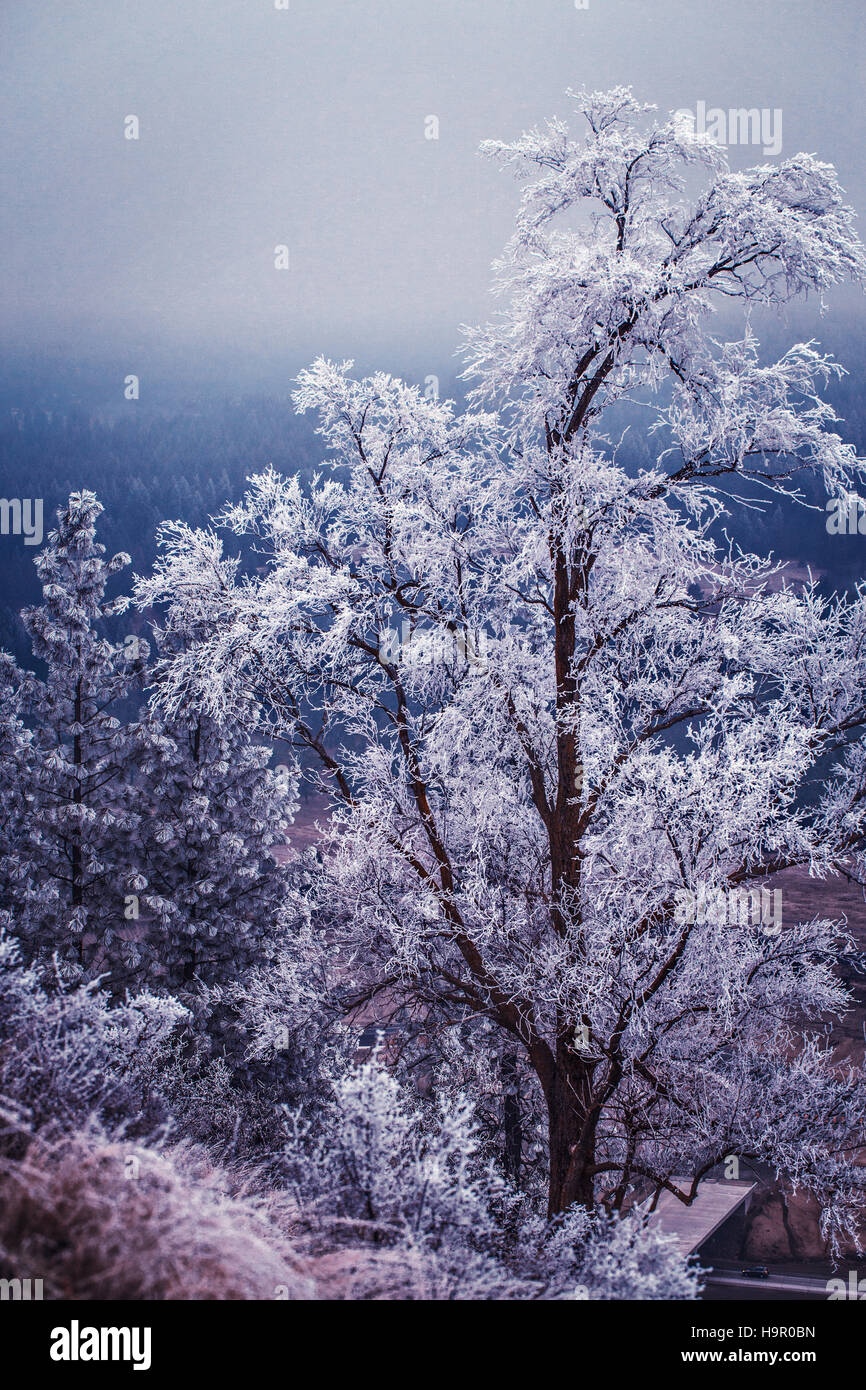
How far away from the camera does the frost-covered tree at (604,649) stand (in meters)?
6.93

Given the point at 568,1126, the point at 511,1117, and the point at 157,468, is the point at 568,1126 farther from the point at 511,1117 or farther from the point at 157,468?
the point at 157,468

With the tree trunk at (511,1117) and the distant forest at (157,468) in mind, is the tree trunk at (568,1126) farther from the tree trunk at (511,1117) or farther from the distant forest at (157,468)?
the distant forest at (157,468)

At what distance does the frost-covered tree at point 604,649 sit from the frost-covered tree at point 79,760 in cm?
631

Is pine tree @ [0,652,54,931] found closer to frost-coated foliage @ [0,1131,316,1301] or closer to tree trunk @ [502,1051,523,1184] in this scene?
tree trunk @ [502,1051,523,1184]

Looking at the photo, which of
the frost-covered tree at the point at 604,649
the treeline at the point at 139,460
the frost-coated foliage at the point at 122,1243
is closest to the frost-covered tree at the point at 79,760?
the frost-covered tree at the point at 604,649

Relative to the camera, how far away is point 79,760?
1408 centimetres

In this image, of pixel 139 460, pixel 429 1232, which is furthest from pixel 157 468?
pixel 429 1232

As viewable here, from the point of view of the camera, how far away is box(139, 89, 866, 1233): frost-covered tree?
6930 mm

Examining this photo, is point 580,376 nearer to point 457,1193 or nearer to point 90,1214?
point 457,1193

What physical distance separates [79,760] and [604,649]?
961cm

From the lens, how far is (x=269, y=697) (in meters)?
8.40

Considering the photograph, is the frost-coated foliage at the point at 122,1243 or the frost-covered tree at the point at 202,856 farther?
the frost-covered tree at the point at 202,856
